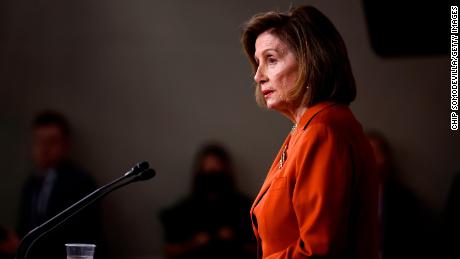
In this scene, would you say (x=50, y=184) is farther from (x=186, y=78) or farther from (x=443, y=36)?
(x=443, y=36)

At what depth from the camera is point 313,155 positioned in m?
1.47

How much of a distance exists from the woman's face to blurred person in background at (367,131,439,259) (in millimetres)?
2774

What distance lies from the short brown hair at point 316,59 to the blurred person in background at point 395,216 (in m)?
2.80

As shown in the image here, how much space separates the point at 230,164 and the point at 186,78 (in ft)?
2.18

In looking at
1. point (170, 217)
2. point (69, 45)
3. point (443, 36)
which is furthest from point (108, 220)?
point (443, 36)

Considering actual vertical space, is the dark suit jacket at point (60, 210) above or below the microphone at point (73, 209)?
below

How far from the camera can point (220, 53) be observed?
4977 mm

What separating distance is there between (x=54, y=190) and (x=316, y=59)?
2895 mm

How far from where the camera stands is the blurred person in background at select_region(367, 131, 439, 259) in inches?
178

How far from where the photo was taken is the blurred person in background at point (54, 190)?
3.82m

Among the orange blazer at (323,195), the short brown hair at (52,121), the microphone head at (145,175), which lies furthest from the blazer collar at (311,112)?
the short brown hair at (52,121)

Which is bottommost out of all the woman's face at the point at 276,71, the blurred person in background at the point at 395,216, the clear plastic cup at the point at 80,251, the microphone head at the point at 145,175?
the blurred person in background at the point at 395,216

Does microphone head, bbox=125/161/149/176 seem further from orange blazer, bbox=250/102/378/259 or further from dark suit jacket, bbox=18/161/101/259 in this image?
dark suit jacket, bbox=18/161/101/259

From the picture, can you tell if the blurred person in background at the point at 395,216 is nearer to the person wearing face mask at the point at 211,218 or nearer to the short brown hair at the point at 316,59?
the person wearing face mask at the point at 211,218
